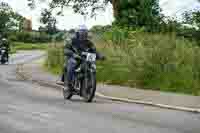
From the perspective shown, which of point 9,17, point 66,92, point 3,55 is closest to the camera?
point 66,92

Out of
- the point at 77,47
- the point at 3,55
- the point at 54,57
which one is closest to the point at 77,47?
the point at 77,47

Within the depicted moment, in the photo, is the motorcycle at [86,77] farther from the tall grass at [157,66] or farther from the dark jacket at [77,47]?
the tall grass at [157,66]

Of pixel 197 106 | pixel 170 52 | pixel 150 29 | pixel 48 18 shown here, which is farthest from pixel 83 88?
pixel 48 18

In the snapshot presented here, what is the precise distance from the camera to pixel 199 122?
10828mm

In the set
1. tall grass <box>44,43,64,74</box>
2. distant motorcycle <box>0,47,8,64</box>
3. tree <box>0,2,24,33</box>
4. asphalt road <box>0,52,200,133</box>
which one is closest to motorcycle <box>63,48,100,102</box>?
asphalt road <box>0,52,200,133</box>

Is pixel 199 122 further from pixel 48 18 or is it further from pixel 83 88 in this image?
pixel 48 18

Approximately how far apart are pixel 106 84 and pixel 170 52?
2.18m

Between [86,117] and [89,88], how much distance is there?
3.34 m

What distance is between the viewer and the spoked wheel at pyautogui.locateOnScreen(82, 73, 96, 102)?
14.4 metres

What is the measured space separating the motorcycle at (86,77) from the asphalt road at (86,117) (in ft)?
0.78

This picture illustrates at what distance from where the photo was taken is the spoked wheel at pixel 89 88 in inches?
567

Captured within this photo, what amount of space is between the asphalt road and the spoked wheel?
21 cm

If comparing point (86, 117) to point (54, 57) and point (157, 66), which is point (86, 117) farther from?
point (54, 57)

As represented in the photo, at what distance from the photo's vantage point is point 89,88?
1459 centimetres
